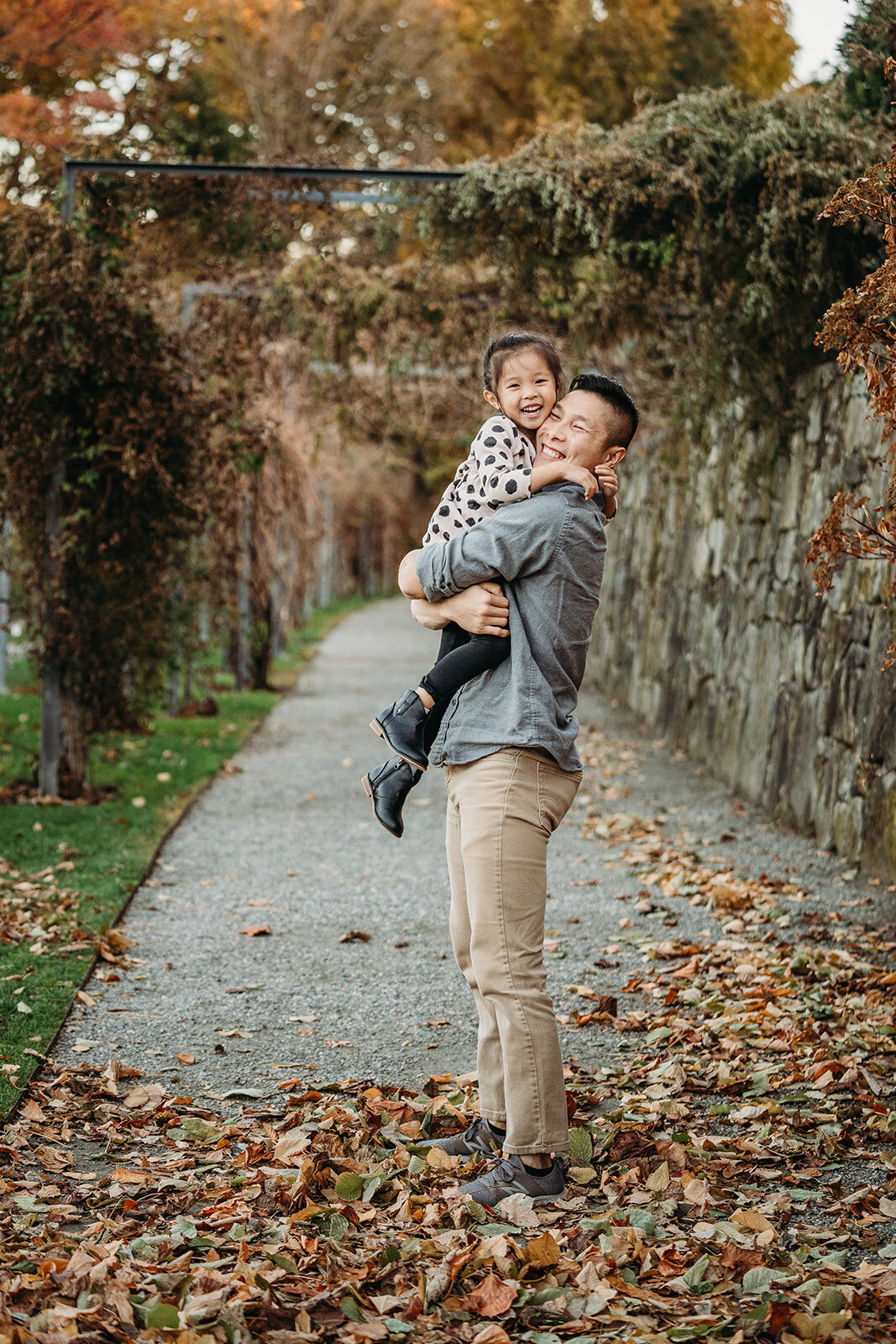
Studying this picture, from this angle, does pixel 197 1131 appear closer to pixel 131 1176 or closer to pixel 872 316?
pixel 131 1176

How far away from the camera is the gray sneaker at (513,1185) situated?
9.94 feet

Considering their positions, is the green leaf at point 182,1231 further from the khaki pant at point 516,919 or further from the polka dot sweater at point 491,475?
the polka dot sweater at point 491,475

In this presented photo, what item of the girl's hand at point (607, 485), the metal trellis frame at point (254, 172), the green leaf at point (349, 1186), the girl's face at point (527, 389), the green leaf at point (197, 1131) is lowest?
the green leaf at point (197, 1131)

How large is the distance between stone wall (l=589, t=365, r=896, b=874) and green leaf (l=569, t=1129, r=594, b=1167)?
9.65ft

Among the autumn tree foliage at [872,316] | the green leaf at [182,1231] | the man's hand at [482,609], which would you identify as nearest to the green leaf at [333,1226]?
the green leaf at [182,1231]

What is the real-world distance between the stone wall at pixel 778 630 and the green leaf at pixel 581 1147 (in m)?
2.94

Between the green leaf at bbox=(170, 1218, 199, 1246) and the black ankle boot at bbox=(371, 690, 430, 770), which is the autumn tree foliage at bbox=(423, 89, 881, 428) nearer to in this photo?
the black ankle boot at bbox=(371, 690, 430, 770)

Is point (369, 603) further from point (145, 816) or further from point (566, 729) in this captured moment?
point (566, 729)

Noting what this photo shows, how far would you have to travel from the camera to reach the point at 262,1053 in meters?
4.13

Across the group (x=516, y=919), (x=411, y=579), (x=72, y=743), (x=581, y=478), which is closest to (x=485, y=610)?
(x=411, y=579)

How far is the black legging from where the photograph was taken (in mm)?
3034

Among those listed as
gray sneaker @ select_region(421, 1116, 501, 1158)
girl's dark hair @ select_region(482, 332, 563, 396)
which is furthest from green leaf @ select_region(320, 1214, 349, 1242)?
girl's dark hair @ select_region(482, 332, 563, 396)

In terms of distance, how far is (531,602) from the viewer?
118 inches

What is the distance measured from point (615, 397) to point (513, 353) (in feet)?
0.87
